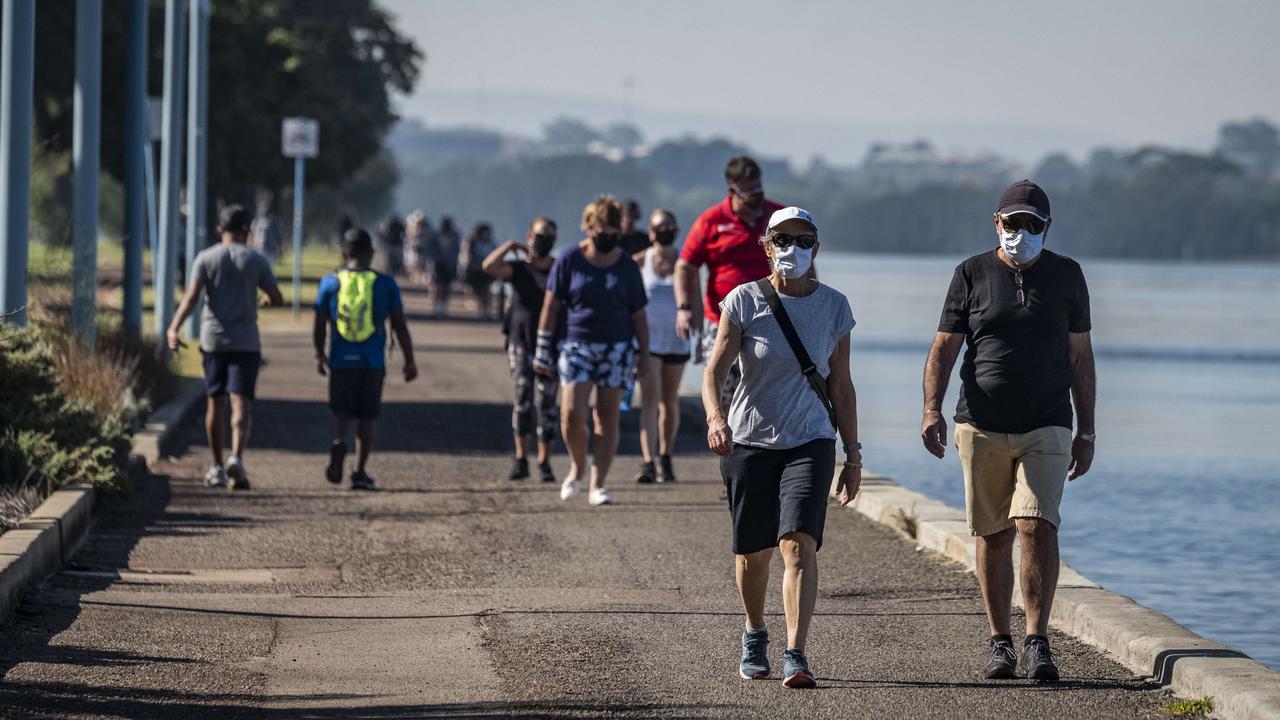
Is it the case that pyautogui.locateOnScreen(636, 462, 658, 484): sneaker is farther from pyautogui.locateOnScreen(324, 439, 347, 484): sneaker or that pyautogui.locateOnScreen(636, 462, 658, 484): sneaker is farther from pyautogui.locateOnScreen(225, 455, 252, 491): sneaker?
pyautogui.locateOnScreen(225, 455, 252, 491): sneaker

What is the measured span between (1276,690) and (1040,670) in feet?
2.84

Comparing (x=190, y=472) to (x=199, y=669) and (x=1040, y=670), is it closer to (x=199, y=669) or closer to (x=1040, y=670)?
(x=199, y=669)

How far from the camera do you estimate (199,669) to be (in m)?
7.49

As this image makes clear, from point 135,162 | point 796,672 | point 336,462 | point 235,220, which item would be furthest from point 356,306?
point 796,672

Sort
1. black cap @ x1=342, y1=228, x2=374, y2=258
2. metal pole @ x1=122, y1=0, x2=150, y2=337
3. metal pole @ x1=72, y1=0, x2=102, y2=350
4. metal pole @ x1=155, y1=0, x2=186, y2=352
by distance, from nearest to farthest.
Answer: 1. black cap @ x1=342, y1=228, x2=374, y2=258
2. metal pole @ x1=72, y1=0, x2=102, y2=350
3. metal pole @ x1=122, y1=0, x2=150, y2=337
4. metal pole @ x1=155, y1=0, x2=186, y2=352

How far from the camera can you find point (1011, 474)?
24.7ft

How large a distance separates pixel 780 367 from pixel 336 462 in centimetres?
618

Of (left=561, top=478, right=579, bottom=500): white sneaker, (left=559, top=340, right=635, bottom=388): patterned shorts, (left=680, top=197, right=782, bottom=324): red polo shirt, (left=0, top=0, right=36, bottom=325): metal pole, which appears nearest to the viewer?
(left=680, top=197, right=782, bottom=324): red polo shirt

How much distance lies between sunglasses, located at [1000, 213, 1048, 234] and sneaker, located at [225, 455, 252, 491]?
21.9ft

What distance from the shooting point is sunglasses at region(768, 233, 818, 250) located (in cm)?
737

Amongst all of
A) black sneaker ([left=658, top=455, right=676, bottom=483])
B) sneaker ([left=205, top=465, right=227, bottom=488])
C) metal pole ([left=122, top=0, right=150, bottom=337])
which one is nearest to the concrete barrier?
black sneaker ([left=658, top=455, right=676, bottom=483])

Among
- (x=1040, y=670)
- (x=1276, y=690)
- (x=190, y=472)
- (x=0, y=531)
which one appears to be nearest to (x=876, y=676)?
(x=1040, y=670)

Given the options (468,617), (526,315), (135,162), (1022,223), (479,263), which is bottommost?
(479,263)

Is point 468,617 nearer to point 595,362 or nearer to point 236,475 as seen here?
point 595,362
